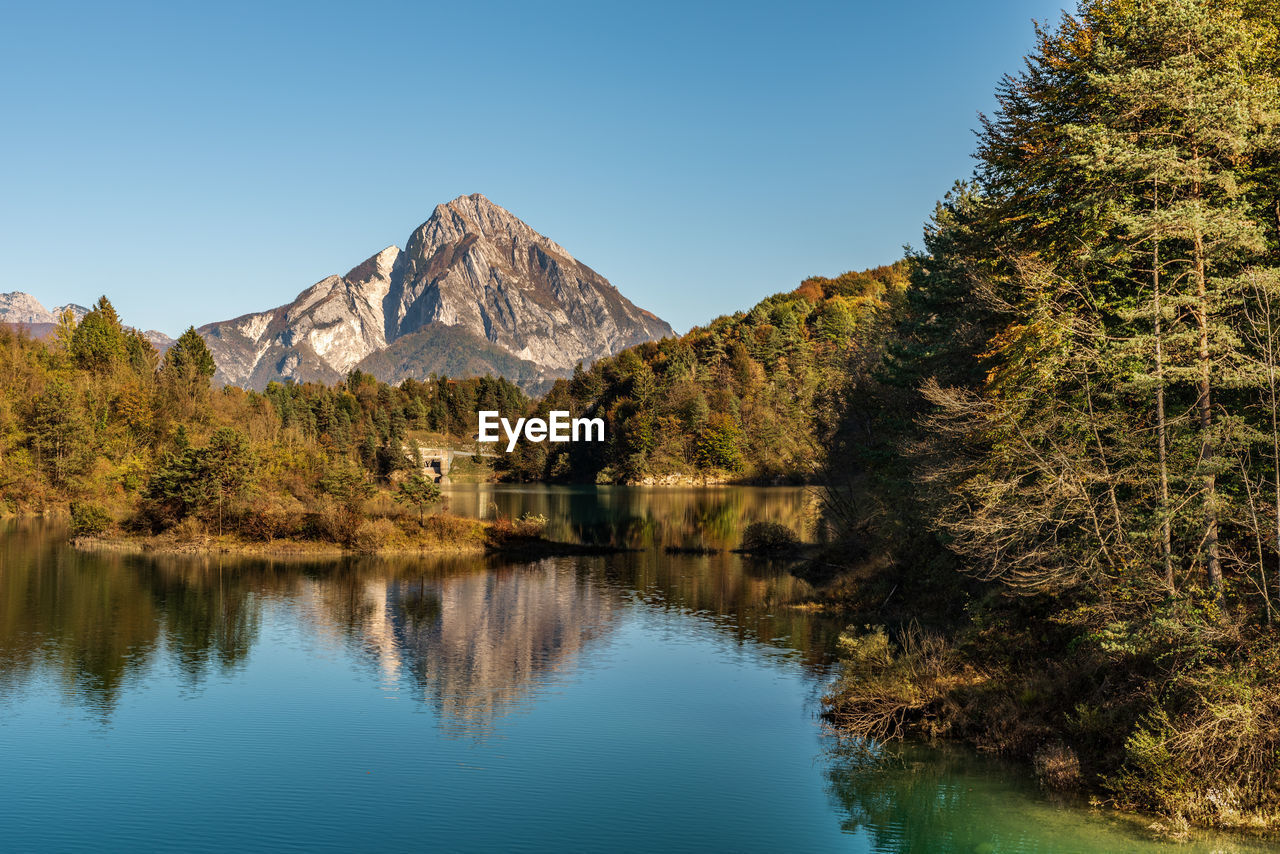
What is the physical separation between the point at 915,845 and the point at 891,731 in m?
6.97

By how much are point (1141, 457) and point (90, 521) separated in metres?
72.1

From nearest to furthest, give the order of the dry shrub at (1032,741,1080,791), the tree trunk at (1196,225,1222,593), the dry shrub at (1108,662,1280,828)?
the dry shrub at (1108,662,1280,828) → the tree trunk at (1196,225,1222,593) → the dry shrub at (1032,741,1080,791)

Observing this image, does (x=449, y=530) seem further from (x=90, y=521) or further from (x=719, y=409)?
(x=719, y=409)

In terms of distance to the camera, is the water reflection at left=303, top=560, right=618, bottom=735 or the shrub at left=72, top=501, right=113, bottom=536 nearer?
the water reflection at left=303, top=560, right=618, bottom=735

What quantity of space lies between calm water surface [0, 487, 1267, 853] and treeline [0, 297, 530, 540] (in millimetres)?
13712

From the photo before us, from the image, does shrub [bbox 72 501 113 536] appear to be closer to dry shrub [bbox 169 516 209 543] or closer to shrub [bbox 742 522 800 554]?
dry shrub [bbox 169 516 209 543]

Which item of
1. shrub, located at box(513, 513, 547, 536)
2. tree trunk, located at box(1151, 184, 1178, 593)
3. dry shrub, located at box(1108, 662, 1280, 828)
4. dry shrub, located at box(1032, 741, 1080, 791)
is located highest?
tree trunk, located at box(1151, 184, 1178, 593)

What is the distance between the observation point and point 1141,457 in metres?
22.3

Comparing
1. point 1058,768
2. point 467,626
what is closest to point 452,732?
point 467,626

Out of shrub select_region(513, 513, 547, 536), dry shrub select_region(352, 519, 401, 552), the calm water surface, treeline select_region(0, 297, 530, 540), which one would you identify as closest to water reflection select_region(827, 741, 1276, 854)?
the calm water surface

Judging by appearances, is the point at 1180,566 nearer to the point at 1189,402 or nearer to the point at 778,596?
the point at 1189,402

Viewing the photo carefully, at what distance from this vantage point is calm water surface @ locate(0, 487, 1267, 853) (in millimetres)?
20125

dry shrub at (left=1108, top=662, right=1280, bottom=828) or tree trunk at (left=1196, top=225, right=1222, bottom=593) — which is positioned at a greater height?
tree trunk at (left=1196, top=225, right=1222, bottom=593)

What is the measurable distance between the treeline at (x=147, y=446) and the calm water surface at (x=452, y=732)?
13712mm
